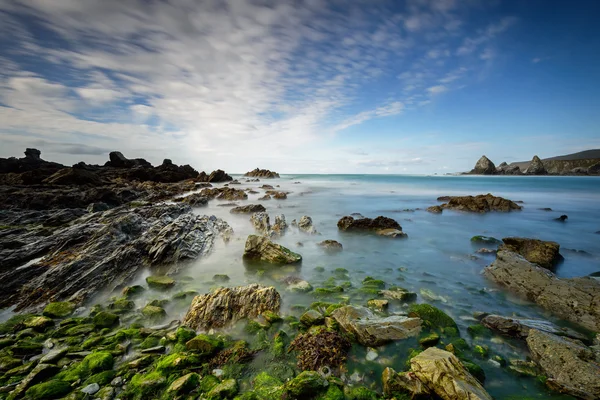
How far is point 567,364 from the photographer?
12.4ft

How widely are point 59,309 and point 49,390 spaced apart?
3.21 meters

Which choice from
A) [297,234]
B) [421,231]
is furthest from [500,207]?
[297,234]

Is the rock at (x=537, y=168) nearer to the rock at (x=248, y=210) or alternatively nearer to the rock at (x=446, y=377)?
the rock at (x=248, y=210)

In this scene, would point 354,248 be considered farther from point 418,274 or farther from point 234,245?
point 234,245

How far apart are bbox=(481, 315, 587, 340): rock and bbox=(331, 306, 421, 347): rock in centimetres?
159

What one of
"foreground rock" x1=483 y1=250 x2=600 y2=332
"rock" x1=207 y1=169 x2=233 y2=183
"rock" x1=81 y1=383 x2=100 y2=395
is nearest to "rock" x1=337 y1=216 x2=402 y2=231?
"foreground rock" x1=483 y1=250 x2=600 y2=332

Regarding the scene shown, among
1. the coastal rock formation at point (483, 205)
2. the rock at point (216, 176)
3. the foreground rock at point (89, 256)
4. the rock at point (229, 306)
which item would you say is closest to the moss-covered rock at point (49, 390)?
the rock at point (229, 306)

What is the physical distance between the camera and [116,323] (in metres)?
5.33

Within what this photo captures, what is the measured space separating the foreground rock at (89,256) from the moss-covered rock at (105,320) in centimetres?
170

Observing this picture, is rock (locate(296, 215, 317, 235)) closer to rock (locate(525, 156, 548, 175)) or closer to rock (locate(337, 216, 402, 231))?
rock (locate(337, 216, 402, 231))

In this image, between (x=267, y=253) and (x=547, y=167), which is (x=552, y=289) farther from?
(x=547, y=167)

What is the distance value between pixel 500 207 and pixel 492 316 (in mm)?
20443

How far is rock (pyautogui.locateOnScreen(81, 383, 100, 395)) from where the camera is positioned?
3.50m

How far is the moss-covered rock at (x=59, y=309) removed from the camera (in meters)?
5.62
